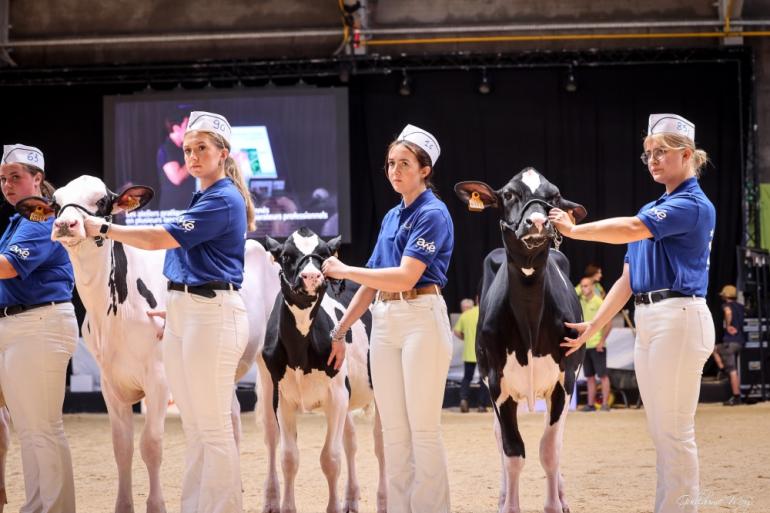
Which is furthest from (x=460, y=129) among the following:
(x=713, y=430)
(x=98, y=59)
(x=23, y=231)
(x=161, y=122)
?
(x=23, y=231)

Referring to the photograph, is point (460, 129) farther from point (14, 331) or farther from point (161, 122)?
point (14, 331)

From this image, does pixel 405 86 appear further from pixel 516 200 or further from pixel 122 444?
pixel 122 444

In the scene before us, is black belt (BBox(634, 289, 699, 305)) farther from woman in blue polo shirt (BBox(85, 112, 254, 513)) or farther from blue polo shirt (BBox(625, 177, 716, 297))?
woman in blue polo shirt (BBox(85, 112, 254, 513))

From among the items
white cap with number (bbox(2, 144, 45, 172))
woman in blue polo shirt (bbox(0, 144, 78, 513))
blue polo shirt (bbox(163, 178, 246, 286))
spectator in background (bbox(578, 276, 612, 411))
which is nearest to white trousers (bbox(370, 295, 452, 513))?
blue polo shirt (bbox(163, 178, 246, 286))

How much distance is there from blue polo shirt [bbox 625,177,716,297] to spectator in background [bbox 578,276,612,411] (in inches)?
382

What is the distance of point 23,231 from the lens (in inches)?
219

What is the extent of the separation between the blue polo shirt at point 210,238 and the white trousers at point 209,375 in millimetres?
101

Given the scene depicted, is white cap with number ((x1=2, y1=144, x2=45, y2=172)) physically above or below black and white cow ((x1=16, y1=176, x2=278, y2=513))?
above

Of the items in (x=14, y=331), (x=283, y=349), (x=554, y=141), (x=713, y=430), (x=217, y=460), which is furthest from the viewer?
(x=554, y=141)

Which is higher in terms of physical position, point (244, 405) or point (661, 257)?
point (661, 257)

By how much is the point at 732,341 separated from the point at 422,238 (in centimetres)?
1187

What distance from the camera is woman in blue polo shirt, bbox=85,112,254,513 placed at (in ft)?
15.0

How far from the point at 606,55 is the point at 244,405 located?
8248 mm

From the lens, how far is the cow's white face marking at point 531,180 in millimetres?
5961
